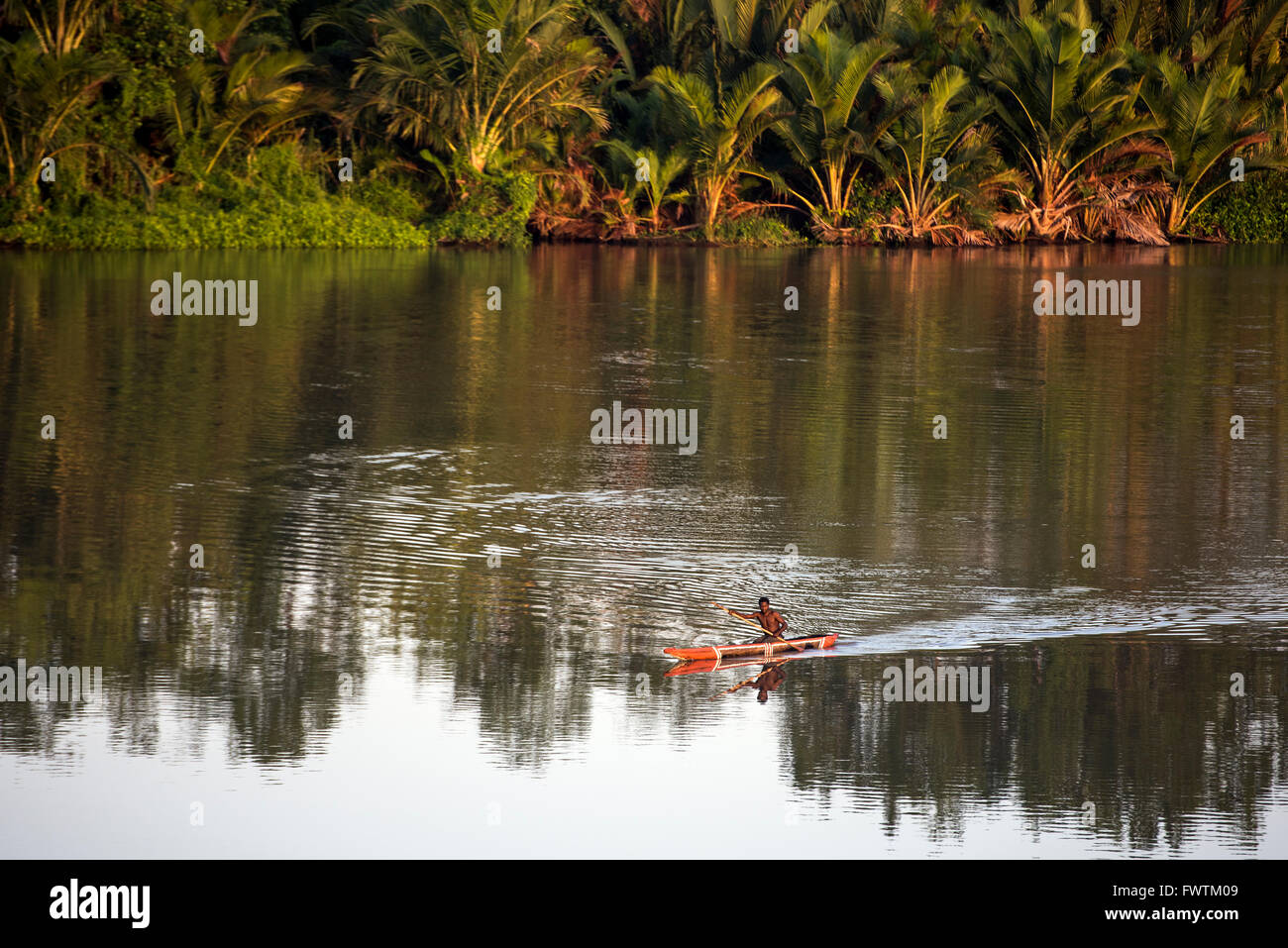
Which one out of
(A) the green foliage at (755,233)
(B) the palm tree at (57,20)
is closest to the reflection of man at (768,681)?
(B) the palm tree at (57,20)

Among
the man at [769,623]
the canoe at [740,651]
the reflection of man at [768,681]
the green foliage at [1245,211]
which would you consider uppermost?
the green foliage at [1245,211]

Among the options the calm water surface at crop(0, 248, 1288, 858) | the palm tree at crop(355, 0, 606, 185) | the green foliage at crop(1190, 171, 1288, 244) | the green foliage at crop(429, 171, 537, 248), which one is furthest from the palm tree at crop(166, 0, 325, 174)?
the green foliage at crop(1190, 171, 1288, 244)

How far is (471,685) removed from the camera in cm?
696

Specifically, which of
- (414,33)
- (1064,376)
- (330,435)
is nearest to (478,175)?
(414,33)

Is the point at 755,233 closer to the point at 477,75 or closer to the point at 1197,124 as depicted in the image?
the point at 477,75

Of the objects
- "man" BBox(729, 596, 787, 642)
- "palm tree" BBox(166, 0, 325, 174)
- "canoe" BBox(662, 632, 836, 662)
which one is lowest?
"canoe" BBox(662, 632, 836, 662)

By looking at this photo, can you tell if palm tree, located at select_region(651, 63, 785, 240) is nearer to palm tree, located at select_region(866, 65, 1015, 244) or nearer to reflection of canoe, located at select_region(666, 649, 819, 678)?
palm tree, located at select_region(866, 65, 1015, 244)

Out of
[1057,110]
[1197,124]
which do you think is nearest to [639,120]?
[1057,110]

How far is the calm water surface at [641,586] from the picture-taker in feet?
19.4

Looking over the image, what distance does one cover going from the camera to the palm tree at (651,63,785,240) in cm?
3703

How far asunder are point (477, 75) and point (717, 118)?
5.48m

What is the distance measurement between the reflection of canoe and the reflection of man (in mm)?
60

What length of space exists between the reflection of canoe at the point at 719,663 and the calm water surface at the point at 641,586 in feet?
0.25

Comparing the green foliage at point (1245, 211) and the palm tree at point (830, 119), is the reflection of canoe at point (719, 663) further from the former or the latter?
the green foliage at point (1245, 211)
